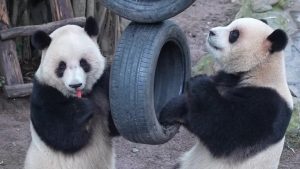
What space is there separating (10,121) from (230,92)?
411cm

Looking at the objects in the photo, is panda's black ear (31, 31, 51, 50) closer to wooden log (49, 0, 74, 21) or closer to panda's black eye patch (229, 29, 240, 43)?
panda's black eye patch (229, 29, 240, 43)

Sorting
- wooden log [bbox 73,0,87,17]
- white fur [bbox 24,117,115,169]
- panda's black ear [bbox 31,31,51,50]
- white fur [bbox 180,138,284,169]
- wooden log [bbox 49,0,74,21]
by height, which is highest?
panda's black ear [bbox 31,31,51,50]

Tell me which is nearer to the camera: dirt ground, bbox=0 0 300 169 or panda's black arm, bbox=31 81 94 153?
panda's black arm, bbox=31 81 94 153

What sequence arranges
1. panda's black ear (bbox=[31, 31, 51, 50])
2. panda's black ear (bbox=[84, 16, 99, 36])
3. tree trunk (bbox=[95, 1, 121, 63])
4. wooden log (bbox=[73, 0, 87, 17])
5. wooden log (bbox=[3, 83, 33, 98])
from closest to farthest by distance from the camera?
panda's black ear (bbox=[31, 31, 51, 50]) → panda's black ear (bbox=[84, 16, 99, 36]) → wooden log (bbox=[3, 83, 33, 98]) → wooden log (bbox=[73, 0, 87, 17]) → tree trunk (bbox=[95, 1, 121, 63])

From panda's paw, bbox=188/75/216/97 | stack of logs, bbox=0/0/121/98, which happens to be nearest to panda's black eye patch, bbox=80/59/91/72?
panda's paw, bbox=188/75/216/97

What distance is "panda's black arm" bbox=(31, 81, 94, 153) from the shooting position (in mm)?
5703

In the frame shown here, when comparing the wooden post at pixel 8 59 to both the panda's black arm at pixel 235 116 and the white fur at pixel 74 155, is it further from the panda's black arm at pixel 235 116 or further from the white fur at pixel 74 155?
the panda's black arm at pixel 235 116

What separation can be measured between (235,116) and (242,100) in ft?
0.48

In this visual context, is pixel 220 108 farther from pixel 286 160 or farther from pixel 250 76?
pixel 286 160

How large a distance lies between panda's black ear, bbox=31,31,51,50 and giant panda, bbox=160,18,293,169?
1253 millimetres

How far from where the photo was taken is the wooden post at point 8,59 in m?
8.90

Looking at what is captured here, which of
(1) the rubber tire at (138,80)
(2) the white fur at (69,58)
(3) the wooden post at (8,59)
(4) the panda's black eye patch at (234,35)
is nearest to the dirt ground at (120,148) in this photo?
(3) the wooden post at (8,59)

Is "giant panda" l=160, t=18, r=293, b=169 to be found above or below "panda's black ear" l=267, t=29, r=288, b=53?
below

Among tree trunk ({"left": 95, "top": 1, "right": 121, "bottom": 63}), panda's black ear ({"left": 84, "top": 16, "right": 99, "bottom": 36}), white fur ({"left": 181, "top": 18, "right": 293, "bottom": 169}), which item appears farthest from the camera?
tree trunk ({"left": 95, "top": 1, "right": 121, "bottom": 63})
